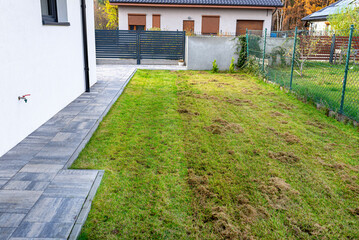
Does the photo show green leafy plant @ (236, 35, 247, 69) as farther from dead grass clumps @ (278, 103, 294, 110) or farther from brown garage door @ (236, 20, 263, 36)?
brown garage door @ (236, 20, 263, 36)

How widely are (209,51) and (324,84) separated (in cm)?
589

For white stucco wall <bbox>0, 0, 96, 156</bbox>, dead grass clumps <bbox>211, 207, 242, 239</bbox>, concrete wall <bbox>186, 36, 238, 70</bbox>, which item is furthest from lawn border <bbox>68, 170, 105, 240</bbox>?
concrete wall <bbox>186, 36, 238, 70</bbox>

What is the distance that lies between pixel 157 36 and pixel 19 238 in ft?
41.8

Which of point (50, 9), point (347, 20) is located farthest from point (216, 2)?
point (50, 9)

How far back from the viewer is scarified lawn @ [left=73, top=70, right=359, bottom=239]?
8.48ft

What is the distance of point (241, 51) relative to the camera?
12.6m

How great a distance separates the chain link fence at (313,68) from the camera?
20.5 ft

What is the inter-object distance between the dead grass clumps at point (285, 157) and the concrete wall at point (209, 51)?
30.2 feet

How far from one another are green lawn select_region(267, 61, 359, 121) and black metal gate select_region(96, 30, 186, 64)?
215 inches

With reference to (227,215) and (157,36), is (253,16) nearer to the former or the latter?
(157,36)

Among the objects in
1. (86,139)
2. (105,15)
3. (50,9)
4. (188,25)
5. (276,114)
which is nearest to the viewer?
(86,139)

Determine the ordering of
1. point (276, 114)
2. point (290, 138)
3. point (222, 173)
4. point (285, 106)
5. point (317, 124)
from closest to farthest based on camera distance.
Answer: point (222, 173), point (290, 138), point (317, 124), point (276, 114), point (285, 106)

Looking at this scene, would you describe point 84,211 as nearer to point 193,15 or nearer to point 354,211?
point 354,211

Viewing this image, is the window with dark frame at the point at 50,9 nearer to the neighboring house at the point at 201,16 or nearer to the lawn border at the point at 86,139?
the lawn border at the point at 86,139
